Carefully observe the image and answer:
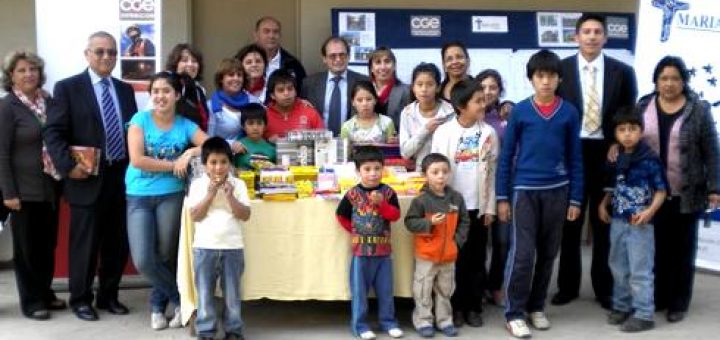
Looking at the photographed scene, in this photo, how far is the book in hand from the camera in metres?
5.60

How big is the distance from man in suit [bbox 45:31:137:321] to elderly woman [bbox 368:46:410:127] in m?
1.66

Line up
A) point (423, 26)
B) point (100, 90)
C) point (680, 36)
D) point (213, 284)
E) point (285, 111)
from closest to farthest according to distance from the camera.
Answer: point (213, 284) < point (100, 90) < point (285, 111) < point (680, 36) < point (423, 26)

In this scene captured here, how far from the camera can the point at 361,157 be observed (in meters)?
5.29

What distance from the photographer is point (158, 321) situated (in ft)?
18.6

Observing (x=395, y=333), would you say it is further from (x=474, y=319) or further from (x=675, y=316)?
(x=675, y=316)

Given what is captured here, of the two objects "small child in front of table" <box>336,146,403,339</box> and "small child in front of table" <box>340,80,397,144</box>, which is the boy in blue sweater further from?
"small child in front of table" <box>340,80,397,144</box>

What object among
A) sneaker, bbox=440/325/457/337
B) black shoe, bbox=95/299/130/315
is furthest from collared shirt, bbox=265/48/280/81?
sneaker, bbox=440/325/457/337

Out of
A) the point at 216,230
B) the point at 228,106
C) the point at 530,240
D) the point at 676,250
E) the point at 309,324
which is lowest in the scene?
the point at 309,324

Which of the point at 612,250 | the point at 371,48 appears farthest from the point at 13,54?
the point at 612,250

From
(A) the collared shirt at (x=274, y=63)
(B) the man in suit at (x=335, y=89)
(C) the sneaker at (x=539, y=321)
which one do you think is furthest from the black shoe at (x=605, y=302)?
(A) the collared shirt at (x=274, y=63)

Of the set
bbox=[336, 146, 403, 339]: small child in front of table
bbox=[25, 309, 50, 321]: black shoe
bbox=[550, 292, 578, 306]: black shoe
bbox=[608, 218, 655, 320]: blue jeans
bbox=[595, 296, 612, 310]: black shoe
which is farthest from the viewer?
bbox=[550, 292, 578, 306]: black shoe

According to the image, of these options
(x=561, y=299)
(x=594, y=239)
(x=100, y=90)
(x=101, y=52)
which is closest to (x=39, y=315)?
(x=100, y=90)

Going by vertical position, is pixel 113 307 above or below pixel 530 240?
below

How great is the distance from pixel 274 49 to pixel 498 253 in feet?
7.77
